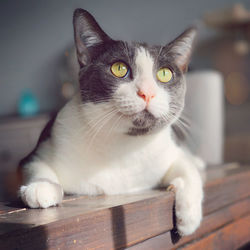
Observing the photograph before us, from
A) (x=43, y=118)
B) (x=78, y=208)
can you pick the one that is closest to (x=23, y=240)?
(x=78, y=208)

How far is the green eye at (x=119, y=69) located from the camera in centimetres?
69

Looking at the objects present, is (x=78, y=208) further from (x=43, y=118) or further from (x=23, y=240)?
(x=43, y=118)

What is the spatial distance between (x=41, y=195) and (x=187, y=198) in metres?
0.31

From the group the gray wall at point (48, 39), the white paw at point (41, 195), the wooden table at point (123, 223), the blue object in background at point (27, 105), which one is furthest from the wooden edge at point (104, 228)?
the blue object in background at point (27, 105)

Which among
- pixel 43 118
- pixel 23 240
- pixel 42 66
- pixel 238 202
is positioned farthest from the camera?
pixel 42 66

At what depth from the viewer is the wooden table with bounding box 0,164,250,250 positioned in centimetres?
49

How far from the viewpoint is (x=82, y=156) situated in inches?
29.0

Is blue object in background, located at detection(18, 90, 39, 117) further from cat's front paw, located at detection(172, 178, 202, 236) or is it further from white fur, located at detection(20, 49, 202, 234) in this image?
A: cat's front paw, located at detection(172, 178, 202, 236)

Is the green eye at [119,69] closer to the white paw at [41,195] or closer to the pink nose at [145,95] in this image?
the pink nose at [145,95]

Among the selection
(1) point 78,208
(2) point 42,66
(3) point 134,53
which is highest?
(2) point 42,66

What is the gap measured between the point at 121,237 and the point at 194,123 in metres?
0.90

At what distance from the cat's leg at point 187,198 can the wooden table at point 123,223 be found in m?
0.02

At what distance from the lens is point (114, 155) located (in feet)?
2.45

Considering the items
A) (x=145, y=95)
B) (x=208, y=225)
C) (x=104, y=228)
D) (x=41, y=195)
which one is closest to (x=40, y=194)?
(x=41, y=195)
